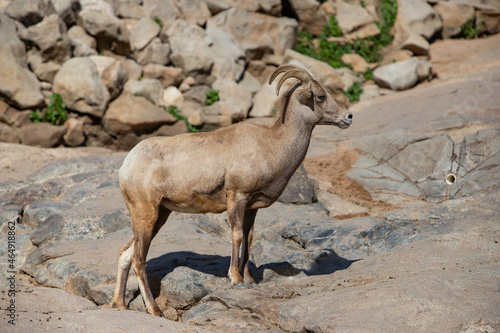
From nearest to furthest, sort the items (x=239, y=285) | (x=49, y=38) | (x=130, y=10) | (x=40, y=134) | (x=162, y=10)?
(x=239, y=285) < (x=40, y=134) < (x=49, y=38) < (x=130, y=10) < (x=162, y=10)

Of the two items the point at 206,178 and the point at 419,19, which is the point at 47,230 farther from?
the point at 419,19

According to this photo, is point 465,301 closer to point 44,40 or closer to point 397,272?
point 397,272

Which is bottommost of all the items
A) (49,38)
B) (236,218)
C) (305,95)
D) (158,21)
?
(158,21)

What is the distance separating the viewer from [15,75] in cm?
1769

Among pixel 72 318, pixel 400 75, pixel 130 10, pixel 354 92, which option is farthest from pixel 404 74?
pixel 72 318

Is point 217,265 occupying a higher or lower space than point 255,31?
higher

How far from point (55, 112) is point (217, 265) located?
11885 mm

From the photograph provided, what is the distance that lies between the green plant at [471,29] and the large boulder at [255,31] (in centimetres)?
855

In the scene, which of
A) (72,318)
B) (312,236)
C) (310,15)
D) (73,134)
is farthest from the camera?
(310,15)

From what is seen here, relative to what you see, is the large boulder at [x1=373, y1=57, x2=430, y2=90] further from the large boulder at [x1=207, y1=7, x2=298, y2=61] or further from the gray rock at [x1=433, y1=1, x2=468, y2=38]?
the gray rock at [x1=433, y1=1, x2=468, y2=38]

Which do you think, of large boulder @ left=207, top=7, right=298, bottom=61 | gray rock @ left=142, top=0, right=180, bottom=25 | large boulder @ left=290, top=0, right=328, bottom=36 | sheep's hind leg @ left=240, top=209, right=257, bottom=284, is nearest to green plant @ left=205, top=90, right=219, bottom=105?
large boulder @ left=207, top=7, right=298, bottom=61

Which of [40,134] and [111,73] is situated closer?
[40,134]

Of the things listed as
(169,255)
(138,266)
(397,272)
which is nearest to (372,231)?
(397,272)

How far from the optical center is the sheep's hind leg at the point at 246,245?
7.87 meters
